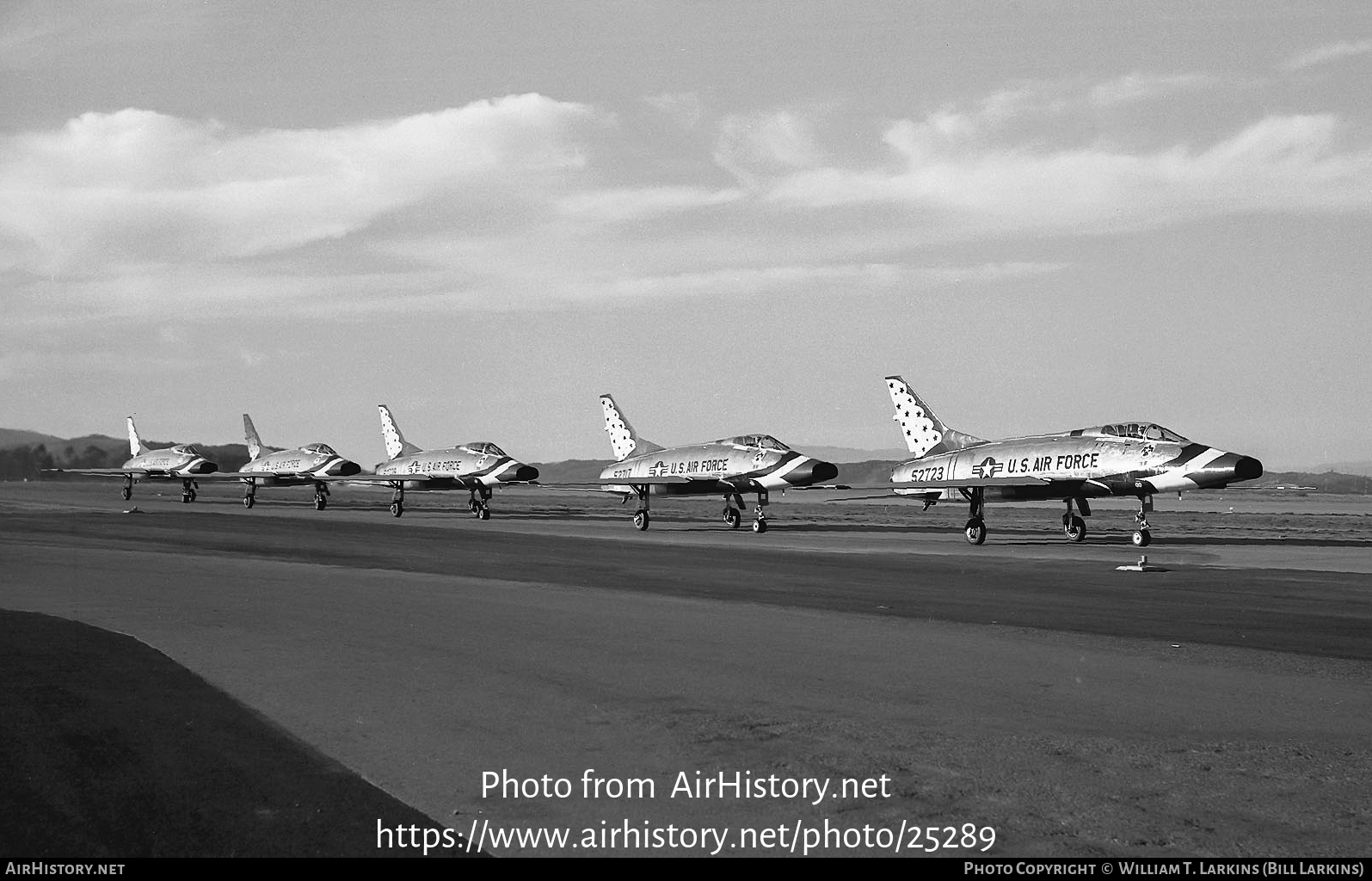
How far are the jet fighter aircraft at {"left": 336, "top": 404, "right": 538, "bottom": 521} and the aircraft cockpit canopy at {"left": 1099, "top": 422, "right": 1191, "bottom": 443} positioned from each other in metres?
27.0

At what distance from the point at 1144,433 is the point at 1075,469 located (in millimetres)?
2065

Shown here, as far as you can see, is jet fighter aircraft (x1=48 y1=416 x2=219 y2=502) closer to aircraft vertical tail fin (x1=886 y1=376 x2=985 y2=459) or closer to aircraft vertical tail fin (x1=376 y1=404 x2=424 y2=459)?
aircraft vertical tail fin (x1=376 y1=404 x2=424 y2=459)

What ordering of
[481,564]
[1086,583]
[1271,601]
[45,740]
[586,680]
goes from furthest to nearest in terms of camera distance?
[481,564]
[1086,583]
[1271,601]
[586,680]
[45,740]

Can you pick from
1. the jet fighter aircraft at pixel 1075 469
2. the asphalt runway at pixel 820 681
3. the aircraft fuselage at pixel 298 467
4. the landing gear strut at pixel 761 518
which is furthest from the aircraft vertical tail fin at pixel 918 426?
the aircraft fuselage at pixel 298 467

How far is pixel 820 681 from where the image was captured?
34.8 ft

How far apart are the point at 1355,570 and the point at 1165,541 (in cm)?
1151

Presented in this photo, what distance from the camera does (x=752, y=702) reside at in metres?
9.55

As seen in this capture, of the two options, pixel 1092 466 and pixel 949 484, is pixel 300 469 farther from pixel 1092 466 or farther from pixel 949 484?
pixel 1092 466

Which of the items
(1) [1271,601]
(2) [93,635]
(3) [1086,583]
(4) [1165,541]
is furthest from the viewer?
(4) [1165,541]

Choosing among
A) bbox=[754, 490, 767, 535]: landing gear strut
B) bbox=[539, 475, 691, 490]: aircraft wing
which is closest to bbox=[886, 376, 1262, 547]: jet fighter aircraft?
bbox=[754, 490, 767, 535]: landing gear strut

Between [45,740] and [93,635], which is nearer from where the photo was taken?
[45,740]

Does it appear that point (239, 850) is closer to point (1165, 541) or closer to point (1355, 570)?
point (1355, 570)
